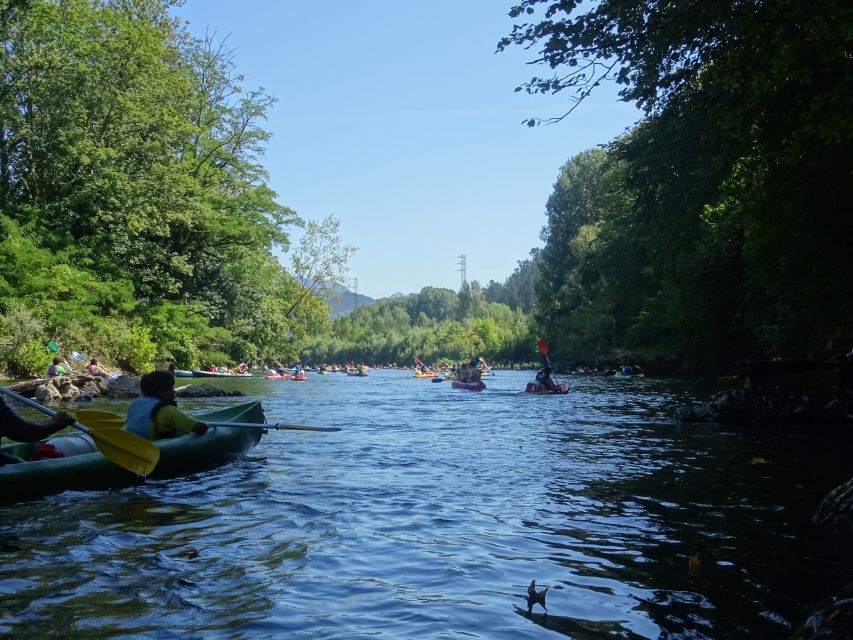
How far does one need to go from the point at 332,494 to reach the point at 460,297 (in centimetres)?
14179

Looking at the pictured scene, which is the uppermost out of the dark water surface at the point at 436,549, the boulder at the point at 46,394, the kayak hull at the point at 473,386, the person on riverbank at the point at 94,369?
the person on riverbank at the point at 94,369

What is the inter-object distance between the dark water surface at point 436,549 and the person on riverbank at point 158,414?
0.77 metres

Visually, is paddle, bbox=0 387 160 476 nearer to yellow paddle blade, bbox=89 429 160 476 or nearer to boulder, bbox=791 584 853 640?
yellow paddle blade, bbox=89 429 160 476

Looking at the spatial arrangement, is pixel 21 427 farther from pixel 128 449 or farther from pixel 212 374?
pixel 212 374

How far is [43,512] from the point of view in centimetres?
669

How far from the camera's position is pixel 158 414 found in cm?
878

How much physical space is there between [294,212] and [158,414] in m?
32.4

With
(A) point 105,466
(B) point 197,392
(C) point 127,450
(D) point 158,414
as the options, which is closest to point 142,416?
(D) point 158,414

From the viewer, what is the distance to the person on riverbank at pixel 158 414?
28.2ft

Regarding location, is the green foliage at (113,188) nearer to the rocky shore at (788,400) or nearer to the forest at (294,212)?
the forest at (294,212)

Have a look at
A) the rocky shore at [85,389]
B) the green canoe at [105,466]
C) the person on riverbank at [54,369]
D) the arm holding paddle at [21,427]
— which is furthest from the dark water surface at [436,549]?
the person on riverbank at [54,369]

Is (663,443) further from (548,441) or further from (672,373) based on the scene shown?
(672,373)

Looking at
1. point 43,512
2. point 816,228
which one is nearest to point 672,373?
point 816,228

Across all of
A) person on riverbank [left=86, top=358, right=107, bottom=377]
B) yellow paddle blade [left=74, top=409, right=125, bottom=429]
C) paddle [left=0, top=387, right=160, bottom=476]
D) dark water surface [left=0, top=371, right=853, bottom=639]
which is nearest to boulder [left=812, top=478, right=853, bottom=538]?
dark water surface [left=0, top=371, right=853, bottom=639]
